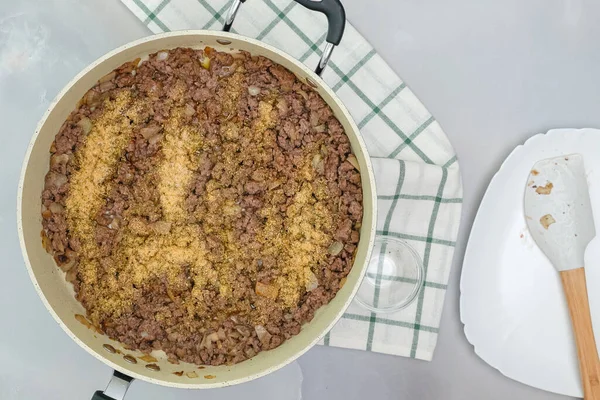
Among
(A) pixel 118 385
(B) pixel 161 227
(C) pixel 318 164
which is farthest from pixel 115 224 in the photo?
(C) pixel 318 164

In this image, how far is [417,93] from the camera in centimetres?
135

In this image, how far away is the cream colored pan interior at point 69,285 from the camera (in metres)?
1.02

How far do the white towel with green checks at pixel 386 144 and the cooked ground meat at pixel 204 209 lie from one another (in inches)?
7.2

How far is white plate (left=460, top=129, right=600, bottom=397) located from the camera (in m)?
1.29

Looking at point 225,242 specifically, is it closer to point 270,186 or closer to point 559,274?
point 270,186

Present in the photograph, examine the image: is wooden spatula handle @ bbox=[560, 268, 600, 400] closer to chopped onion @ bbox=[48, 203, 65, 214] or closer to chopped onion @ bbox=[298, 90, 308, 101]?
chopped onion @ bbox=[298, 90, 308, 101]

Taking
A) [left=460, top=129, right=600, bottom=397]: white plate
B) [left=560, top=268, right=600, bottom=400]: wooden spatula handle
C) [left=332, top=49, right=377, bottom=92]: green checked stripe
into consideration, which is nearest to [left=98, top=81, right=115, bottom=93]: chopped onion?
[left=332, top=49, right=377, bottom=92]: green checked stripe

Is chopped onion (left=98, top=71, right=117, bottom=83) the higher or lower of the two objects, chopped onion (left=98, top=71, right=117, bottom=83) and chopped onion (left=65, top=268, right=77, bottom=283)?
the higher

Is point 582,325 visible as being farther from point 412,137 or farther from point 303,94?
point 303,94

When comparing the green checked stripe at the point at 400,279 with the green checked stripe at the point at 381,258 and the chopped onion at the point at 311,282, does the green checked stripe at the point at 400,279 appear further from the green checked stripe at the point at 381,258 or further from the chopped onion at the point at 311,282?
the chopped onion at the point at 311,282

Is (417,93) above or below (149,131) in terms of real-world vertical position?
above

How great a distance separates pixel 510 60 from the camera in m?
1.37

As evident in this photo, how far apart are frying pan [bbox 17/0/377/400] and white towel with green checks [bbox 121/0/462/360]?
0.61 ft

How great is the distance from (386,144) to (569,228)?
0.45 meters
